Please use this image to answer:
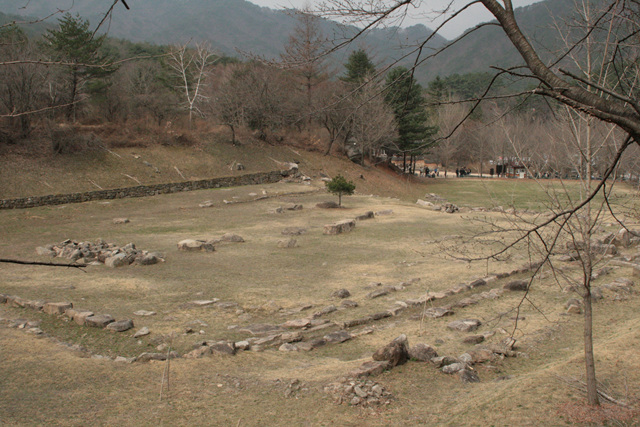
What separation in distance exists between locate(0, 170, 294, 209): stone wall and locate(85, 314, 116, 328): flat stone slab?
62.1 feet

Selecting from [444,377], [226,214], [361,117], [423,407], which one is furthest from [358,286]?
[361,117]

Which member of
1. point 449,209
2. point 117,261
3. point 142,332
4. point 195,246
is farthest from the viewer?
point 449,209

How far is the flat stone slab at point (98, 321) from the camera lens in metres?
8.47

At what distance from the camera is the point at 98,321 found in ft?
27.8

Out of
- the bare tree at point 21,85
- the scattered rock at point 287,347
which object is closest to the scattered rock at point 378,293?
the scattered rock at point 287,347

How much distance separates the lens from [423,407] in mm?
5723

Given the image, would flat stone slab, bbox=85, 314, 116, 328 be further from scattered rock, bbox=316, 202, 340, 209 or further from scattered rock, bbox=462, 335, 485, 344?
scattered rock, bbox=316, 202, 340, 209

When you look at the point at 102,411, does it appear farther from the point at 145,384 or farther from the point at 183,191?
the point at 183,191

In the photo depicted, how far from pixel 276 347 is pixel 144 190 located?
23.9 metres

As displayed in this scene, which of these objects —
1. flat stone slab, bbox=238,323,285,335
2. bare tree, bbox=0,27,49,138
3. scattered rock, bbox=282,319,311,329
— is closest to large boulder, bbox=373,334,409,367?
scattered rock, bbox=282,319,311,329

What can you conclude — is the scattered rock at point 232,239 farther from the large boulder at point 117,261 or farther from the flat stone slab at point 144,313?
the flat stone slab at point 144,313

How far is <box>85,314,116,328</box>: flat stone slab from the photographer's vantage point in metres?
8.47

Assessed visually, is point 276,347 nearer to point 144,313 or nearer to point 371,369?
point 371,369

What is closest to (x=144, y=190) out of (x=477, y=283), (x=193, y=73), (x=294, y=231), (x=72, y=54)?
(x=72, y=54)
